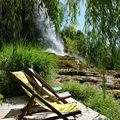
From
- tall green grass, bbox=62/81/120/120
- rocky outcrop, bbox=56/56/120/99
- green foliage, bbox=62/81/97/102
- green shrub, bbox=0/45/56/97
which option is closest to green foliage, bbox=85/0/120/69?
tall green grass, bbox=62/81/120/120

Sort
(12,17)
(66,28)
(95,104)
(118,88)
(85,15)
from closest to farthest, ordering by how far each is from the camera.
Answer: (12,17), (85,15), (66,28), (95,104), (118,88)

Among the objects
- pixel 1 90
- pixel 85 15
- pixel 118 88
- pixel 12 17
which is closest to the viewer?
pixel 12 17

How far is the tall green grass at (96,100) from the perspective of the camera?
8.18 meters

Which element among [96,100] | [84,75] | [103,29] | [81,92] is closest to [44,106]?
[103,29]

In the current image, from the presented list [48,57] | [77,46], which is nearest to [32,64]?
[48,57]

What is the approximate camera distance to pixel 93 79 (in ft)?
43.0

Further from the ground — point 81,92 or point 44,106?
point 44,106

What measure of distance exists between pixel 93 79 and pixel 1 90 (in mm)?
3937

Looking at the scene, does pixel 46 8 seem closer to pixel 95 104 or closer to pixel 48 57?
pixel 95 104

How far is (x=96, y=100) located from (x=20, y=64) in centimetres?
202

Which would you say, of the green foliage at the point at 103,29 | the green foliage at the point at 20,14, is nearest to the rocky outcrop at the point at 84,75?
the green foliage at the point at 103,29

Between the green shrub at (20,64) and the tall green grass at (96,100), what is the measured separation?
0.64m

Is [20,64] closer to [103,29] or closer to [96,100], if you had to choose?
[96,100]

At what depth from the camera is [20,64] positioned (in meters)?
10.0
